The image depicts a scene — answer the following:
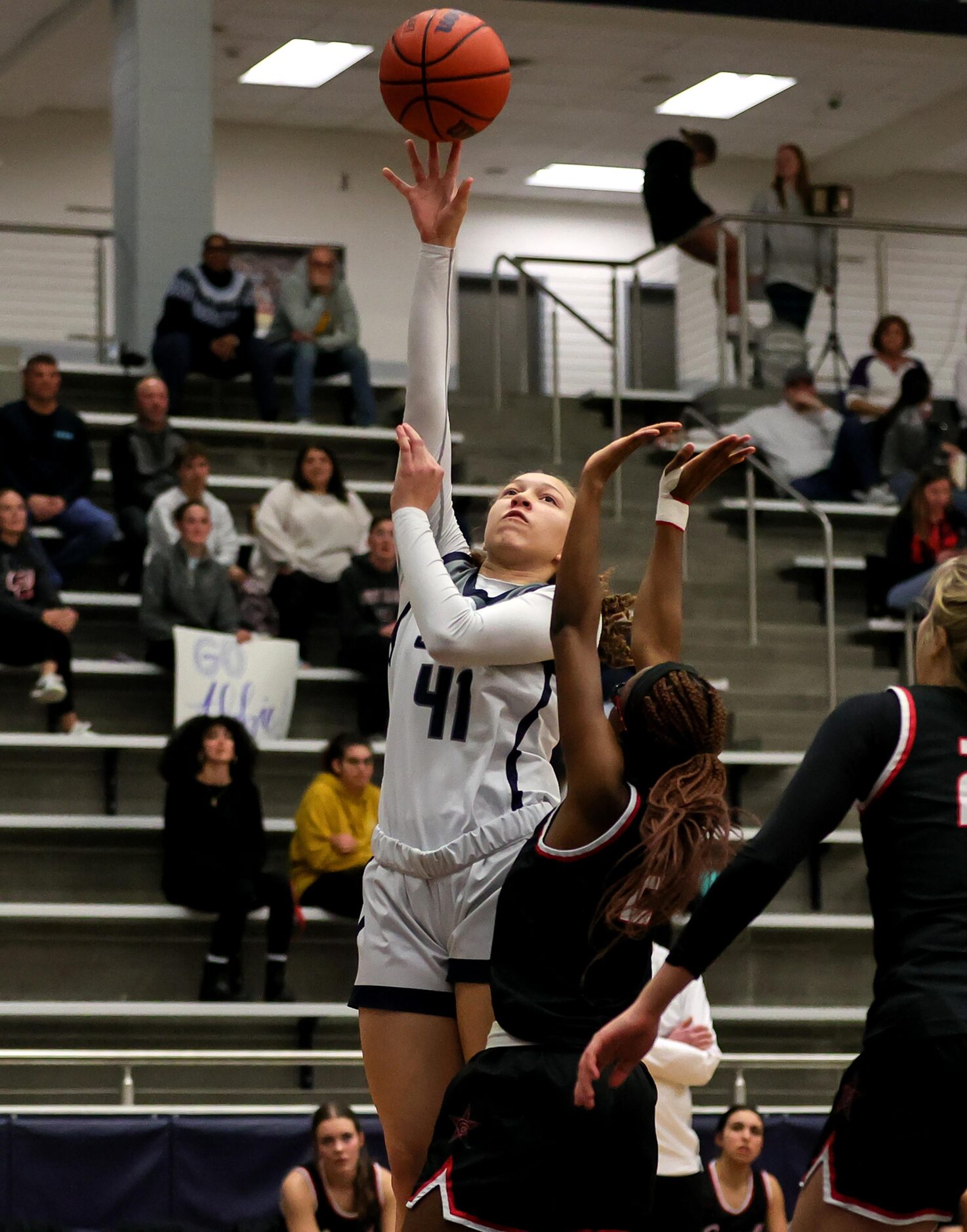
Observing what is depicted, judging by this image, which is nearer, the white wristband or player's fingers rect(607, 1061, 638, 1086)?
player's fingers rect(607, 1061, 638, 1086)

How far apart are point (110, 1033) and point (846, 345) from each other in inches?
383

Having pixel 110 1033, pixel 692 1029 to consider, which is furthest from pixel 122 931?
pixel 692 1029

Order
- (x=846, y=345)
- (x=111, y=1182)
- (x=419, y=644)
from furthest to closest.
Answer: (x=846, y=345)
(x=111, y=1182)
(x=419, y=644)

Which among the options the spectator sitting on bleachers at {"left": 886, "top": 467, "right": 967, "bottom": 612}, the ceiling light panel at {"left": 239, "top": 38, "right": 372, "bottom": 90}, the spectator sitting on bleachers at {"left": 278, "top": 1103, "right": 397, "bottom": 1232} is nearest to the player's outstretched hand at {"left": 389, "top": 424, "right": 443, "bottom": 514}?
the spectator sitting on bleachers at {"left": 278, "top": 1103, "right": 397, "bottom": 1232}

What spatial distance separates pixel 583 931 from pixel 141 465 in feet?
23.9

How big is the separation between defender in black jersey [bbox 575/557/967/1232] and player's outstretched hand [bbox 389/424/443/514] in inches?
33.0

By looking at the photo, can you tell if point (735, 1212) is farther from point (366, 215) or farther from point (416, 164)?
point (366, 215)

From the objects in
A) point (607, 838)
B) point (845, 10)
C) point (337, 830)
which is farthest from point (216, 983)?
point (845, 10)

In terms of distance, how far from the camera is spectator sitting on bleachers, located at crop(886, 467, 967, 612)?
9875 mm

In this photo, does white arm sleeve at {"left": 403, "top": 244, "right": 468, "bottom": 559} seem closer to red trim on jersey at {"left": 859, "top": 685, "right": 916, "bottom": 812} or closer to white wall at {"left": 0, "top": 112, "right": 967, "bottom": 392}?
red trim on jersey at {"left": 859, "top": 685, "right": 916, "bottom": 812}

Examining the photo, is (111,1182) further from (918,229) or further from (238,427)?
(918,229)

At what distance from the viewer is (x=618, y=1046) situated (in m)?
2.55

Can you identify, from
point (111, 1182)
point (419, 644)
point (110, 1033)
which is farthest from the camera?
point (110, 1033)

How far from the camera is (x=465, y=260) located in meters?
16.7
